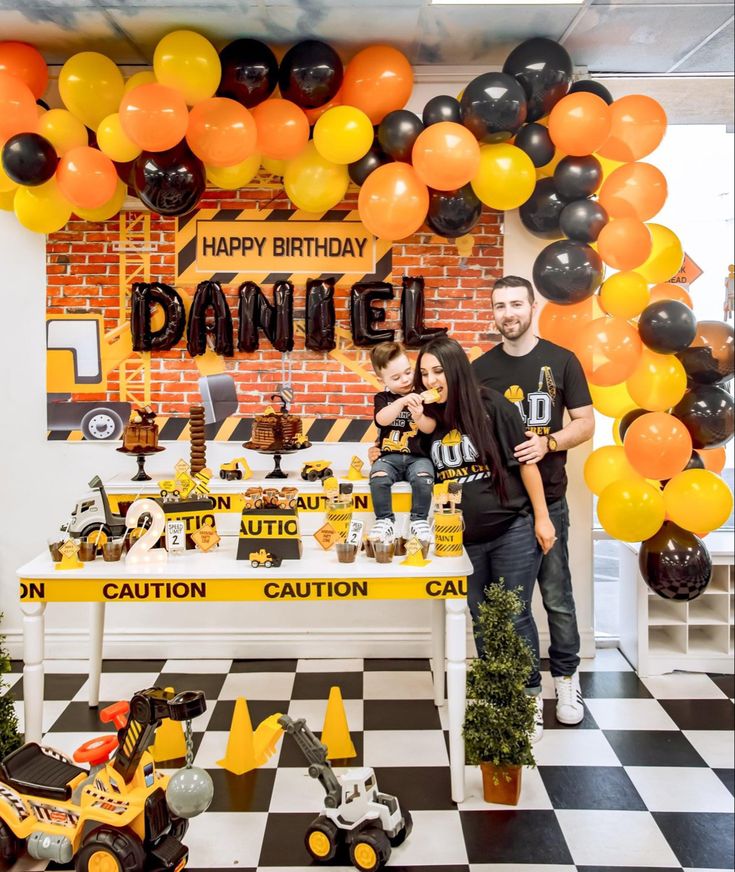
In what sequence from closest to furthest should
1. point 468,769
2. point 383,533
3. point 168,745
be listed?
1. point 383,533
2. point 468,769
3. point 168,745

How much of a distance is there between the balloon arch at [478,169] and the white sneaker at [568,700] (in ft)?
1.96

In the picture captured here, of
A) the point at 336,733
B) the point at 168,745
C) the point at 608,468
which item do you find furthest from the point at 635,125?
the point at 168,745

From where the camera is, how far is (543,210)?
3832mm

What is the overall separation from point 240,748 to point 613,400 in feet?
7.25

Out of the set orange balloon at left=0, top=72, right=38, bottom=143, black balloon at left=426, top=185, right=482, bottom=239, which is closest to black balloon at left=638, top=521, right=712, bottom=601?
black balloon at left=426, top=185, right=482, bottom=239

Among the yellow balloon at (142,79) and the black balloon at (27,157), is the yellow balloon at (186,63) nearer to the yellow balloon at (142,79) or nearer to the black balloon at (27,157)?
the yellow balloon at (142,79)

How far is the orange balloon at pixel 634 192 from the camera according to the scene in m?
3.65

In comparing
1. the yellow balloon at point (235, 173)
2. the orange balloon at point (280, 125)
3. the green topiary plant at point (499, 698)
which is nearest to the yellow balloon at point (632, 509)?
the green topiary plant at point (499, 698)

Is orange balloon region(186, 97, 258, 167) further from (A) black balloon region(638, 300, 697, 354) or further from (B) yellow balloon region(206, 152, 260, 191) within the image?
(A) black balloon region(638, 300, 697, 354)

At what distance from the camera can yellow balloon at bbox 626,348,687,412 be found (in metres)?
3.59

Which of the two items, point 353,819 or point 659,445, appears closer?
point 353,819

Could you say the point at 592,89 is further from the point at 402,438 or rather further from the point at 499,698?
the point at 499,698

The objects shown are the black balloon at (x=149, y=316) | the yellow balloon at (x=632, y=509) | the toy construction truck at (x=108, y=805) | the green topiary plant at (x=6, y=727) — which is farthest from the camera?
the black balloon at (x=149, y=316)

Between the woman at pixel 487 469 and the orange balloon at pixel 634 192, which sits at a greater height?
the orange balloon at pixel 634 192
